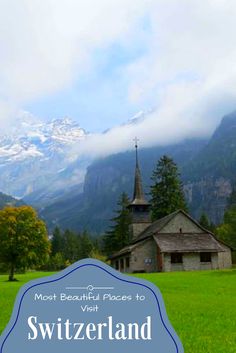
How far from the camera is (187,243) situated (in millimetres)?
64500

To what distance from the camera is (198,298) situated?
24500mm

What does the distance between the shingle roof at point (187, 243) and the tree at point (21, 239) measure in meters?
13.0

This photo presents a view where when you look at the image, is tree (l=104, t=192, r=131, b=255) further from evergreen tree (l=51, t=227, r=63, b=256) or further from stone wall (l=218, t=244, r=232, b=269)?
evergreen tree (l=51, t=227, r=63, b=256)

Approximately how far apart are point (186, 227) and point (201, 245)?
4.24 metres

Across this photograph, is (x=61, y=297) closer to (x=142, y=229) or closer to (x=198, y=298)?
(x=198, y=298)

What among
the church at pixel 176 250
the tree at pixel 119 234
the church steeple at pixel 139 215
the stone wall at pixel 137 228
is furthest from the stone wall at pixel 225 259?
the tree at pixel 119 234

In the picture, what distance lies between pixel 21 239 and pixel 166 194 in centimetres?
3127

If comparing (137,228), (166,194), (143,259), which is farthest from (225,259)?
(166,194)

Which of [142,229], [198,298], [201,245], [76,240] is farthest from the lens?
[76,240]

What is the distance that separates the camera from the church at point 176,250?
63.3 meters

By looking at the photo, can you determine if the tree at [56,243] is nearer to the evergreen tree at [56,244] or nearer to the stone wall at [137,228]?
the evergreen tree at [56,244]

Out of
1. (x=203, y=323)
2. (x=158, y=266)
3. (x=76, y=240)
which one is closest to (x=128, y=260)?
(x=158, y=266)

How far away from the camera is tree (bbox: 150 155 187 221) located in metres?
84.2

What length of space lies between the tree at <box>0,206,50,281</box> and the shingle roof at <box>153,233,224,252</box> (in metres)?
13.0
